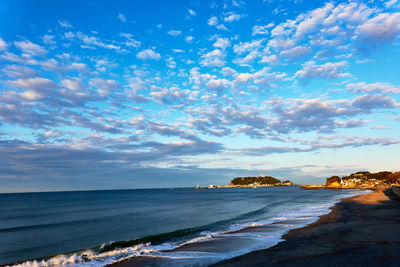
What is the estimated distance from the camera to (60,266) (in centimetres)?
1494

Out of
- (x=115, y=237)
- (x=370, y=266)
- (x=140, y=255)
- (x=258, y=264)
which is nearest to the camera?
(x=370, y=266)

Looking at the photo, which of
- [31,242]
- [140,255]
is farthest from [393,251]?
[31,242]

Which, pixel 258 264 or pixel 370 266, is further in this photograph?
pixel 258 264

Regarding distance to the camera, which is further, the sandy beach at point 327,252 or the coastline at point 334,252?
the sandy beach at point 327,252

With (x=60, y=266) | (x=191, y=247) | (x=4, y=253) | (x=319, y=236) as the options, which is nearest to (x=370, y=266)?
(x=319, y=236)

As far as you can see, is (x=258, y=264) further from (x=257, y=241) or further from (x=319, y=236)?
(x=319, y=236)

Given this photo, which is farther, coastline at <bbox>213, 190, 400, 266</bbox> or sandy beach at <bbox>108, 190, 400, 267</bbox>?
sandy beach at <bbox>108, 190, 400, 267</bbox>

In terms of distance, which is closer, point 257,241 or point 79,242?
point 257,241

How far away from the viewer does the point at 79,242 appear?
74.1 feet

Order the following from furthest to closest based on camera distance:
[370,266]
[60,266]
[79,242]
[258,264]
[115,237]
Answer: [115,237], [79,242], [60,266], [258,264], [370,266]

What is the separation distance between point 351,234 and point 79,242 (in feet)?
74.2

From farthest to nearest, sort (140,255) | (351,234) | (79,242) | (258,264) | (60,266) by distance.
A: (79,242) → (351,234) → (140,255) → (60,266) → (258,264)

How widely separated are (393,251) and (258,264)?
264 inches

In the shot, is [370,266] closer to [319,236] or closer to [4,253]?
[319,236]
